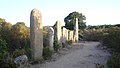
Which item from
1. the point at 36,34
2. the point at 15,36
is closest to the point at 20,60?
the point at 36,34

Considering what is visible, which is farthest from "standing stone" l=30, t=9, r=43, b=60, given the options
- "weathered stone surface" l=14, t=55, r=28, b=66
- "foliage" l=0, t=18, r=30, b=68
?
"foliage" l=0, t=18, r=30, b=68

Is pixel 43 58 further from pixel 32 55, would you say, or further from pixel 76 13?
pixel 76 13

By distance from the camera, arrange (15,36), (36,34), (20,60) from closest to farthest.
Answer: (20,60) → (36,34) → (15,36)

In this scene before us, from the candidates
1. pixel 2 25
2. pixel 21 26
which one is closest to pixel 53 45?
pixel 21 26

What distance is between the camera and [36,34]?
51.8 ft

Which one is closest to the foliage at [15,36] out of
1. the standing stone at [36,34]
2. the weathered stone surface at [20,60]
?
the standing stone at [36,34]

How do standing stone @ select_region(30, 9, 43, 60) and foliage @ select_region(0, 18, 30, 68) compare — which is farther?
foliage @ select_region(0, 18, 30, 68)

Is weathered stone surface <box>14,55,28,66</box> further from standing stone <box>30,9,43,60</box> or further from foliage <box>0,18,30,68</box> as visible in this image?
foliage <box>0,18,30,68</box>

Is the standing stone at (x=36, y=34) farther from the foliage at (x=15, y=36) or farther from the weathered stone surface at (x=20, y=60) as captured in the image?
the foliage at (x=15, y=36)

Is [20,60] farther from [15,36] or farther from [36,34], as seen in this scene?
[15,36]

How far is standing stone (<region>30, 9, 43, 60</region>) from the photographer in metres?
15.7

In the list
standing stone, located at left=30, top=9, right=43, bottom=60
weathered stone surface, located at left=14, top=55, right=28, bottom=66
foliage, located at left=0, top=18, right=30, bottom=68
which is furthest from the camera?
foliage, located at left=0, top=18, right=30, bottom=68

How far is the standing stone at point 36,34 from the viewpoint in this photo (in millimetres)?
15711

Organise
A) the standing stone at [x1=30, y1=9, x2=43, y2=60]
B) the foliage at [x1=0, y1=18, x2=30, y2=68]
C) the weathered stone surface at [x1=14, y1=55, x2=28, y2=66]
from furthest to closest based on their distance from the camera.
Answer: the foliage at [x1=0, y1=18, x2=30, y2=68], the standing stone at [x1=30, y1=9, x2=43, y2=60], the weathered stone surface at [x1=14, y1=55, x2=28, y2=66]
